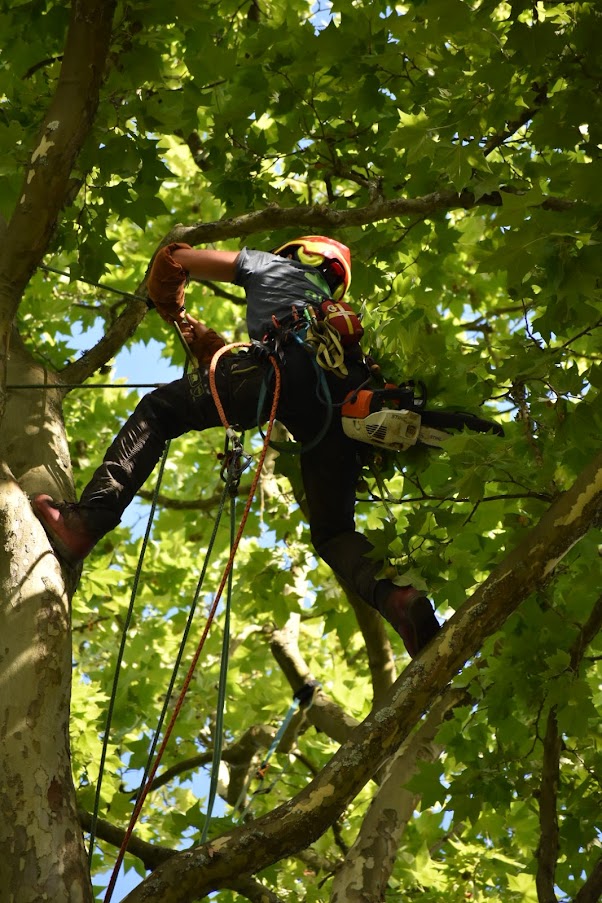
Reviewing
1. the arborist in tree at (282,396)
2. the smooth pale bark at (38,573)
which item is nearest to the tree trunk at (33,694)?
the smooth pale bark at (38,573)

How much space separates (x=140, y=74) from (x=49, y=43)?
1.07 metres

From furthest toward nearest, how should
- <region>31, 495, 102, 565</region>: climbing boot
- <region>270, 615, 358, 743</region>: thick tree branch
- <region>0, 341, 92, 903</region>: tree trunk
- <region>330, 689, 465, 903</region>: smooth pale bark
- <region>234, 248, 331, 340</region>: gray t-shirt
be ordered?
<region>270, 615, 358, 743</region>: thick tree branch < <region>330, 689, 465, 903</region>: smooth pale bark < <region>234, 248, 331, 340</region>: gray t-shirt < <region>31, 495, 102, 565</region>: climbing boot < <region>0, 341, 92, 903</region>: tree trunk

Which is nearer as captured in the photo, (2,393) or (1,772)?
(1,772)

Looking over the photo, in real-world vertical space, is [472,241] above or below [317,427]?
above

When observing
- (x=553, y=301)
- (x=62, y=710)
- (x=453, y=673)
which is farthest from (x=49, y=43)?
(x=453, y=673)

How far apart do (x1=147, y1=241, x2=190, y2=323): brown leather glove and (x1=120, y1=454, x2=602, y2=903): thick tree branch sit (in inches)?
76.4

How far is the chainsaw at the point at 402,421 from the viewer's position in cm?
365

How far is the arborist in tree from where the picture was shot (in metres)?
3.77

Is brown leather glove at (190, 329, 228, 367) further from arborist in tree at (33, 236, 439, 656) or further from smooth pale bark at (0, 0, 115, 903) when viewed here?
smooth pale bark at (0, 0, 115, 903)

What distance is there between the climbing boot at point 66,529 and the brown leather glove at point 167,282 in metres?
1.09

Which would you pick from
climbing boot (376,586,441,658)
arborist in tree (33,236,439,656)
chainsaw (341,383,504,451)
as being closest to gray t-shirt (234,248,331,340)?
arborist in tree (33,236,439,656)

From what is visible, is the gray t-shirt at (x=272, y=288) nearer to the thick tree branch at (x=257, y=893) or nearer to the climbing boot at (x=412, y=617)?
the climbing boot at (x=412, y=617)

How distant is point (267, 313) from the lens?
13.2ft

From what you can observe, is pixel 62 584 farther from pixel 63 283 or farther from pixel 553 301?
pixel 63 283
